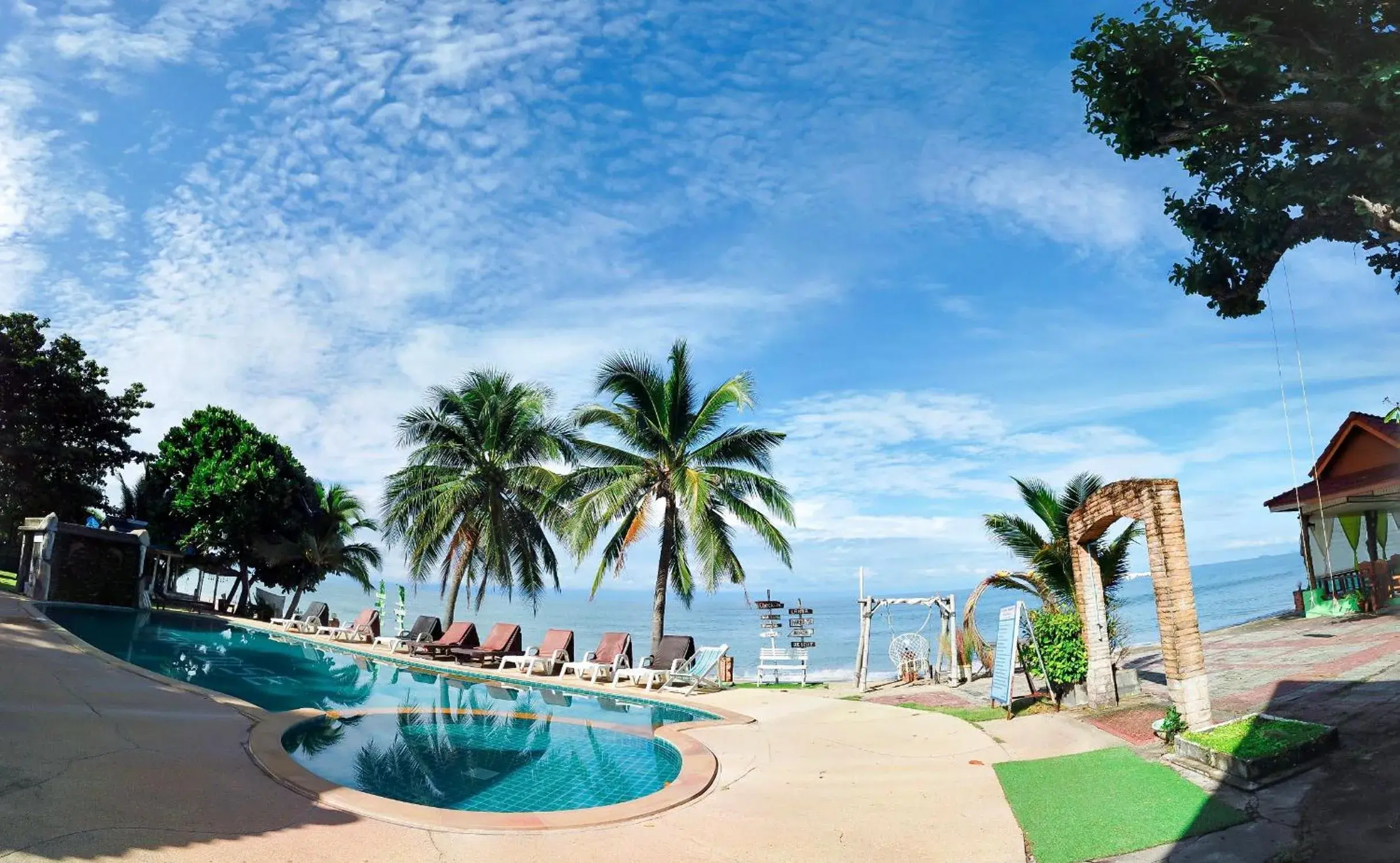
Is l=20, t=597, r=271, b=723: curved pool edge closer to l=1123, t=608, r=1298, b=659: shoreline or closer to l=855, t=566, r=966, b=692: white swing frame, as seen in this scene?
l=855, t=566, r=966, b=692: white swing frame

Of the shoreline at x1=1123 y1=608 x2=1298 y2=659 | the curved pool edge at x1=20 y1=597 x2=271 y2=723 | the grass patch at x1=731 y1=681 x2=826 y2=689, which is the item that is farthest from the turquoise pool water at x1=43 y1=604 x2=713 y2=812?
the shoreline at x1=1123 y1=608 x2=1298 y2=659

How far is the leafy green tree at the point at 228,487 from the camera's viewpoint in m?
31.7

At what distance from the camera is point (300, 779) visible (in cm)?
750

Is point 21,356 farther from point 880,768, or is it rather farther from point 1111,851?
point 1111,851

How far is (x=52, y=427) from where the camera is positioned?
30000mm

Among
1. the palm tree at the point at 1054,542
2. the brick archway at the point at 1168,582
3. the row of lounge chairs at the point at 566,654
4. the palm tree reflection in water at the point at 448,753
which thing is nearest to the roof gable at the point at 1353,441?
the palm tree at the point at 1054,542

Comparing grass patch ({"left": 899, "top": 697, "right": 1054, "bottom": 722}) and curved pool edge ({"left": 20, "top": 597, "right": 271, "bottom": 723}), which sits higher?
curved pool edge ({"left": 20, "top": 597, "right": 271, "bottom": 723})

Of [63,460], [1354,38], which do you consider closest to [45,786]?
[1354,38]

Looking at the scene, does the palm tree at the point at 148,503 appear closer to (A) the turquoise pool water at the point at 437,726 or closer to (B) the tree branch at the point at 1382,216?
(A) the turquoise pool water at the point at 437,726

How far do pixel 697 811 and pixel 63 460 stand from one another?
1288 inches

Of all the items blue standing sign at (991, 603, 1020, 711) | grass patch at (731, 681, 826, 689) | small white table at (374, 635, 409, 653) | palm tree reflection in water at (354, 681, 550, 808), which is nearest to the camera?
palm tree reflection in water at (354, 681, 550, 808)

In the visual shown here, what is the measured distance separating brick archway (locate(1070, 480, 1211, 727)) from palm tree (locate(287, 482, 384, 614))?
1329 inches

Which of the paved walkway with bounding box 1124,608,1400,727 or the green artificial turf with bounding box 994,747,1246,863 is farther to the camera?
the paved walkway with bounding box 1124,608,1400,727

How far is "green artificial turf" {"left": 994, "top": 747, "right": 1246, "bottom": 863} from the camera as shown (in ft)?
21.3
